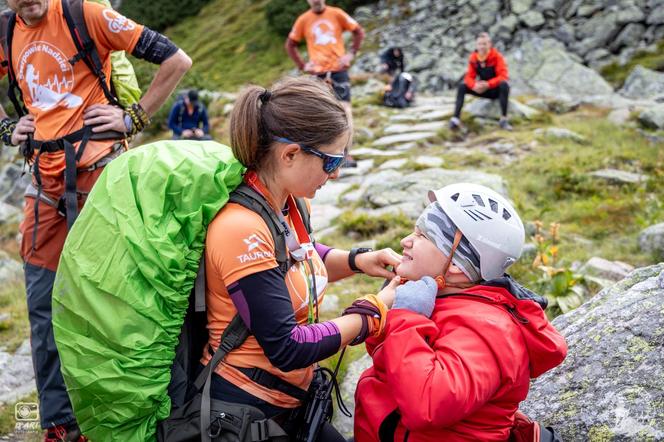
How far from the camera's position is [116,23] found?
436 centimetres

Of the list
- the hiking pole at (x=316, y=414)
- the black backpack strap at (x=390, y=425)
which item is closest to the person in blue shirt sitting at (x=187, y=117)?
the hiking pole at (x=316, y=414)

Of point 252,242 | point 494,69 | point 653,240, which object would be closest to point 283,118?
point 252,242

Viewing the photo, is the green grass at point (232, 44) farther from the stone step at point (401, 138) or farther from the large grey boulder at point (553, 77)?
the stone step at point (401, 138)

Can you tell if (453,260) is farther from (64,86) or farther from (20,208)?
(20,208)

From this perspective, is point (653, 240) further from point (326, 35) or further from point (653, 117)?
point (653, 117)

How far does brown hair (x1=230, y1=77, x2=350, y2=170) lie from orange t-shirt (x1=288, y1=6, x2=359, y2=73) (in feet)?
31.3

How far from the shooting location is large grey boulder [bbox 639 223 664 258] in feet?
22.5

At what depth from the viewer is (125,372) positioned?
2656 millimetres

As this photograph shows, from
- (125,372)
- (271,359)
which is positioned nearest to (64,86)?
(125,372)

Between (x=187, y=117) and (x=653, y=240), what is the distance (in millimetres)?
12025

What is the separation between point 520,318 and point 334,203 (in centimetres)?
795

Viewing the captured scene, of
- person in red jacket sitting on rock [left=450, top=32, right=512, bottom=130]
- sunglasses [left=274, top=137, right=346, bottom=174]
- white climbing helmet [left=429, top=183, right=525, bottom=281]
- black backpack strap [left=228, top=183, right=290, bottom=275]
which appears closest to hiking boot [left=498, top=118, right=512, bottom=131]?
person in red jacket sitting on rock [left=450, top=32, right=512, bottom=130]

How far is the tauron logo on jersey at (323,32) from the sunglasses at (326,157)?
31.8 feet

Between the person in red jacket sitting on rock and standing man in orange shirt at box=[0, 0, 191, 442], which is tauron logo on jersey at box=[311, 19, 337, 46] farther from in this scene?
standing man in orange shirt at box=[0, 0, 191, 442]
